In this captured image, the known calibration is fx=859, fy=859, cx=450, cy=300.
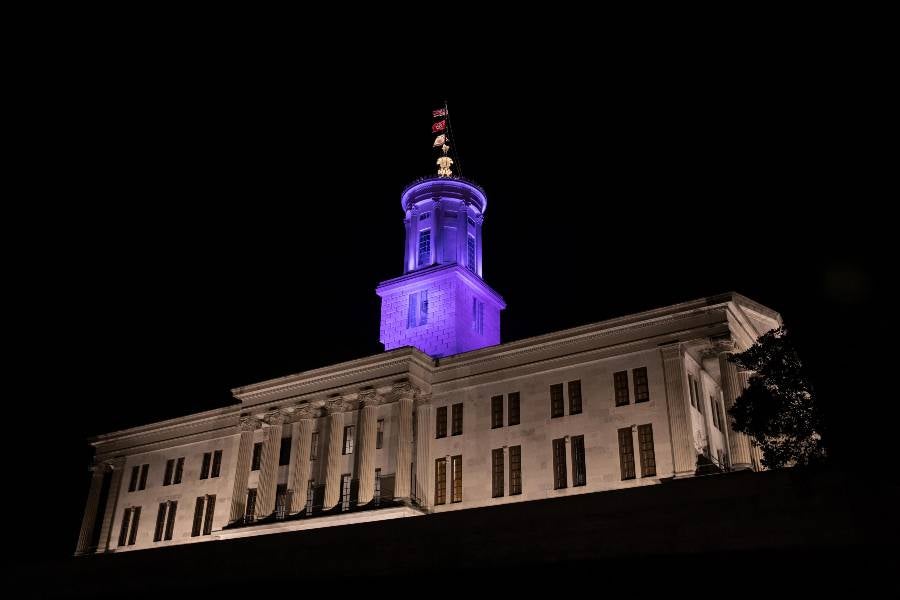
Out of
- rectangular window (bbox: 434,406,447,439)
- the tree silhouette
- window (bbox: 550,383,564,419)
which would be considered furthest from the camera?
rectangular window (bbox: 434,406,447,439)

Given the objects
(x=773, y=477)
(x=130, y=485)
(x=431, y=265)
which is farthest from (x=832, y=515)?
(x=130, y=485)

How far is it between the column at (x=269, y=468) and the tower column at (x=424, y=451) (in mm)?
8393

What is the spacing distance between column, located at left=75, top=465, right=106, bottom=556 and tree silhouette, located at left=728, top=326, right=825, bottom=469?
44.4 metres

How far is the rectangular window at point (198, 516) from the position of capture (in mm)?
52125

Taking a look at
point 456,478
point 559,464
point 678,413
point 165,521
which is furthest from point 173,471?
point 678,413

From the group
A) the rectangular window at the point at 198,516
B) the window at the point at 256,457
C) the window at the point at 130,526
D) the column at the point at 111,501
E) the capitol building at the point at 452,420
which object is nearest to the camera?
the capitol building at the point at 452,420

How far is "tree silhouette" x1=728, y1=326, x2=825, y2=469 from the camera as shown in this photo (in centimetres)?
3014

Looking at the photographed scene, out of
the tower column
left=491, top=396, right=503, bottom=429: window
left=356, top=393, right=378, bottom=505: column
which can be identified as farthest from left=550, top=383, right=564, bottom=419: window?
left=356, top=393, right=378, bottom=505: column

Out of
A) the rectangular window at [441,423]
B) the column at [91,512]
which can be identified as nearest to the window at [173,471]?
the column at [91,512]

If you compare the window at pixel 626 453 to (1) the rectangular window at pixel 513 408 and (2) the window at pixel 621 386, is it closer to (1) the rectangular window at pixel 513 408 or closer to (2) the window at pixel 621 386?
(2) the window at pixel 621 386

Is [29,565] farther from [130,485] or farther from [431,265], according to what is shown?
[431,265]

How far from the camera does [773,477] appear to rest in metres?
23.5

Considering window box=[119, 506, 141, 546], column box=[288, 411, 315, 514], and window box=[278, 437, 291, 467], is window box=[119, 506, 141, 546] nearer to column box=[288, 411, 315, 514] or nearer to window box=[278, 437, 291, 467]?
window box=[278, 437, 291, 467]

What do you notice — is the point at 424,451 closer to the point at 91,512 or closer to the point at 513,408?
the point at 513,408
